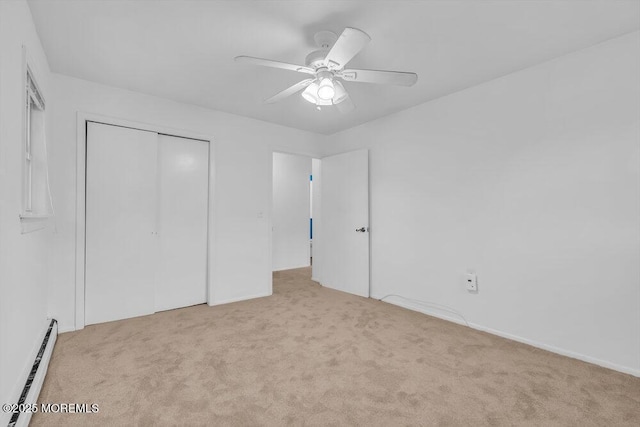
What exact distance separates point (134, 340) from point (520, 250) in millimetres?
3486

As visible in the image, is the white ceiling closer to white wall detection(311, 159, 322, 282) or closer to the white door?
the white door

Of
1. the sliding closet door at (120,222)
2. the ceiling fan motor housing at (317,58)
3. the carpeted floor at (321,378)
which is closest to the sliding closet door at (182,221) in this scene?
the sliding closet door at (120,222)

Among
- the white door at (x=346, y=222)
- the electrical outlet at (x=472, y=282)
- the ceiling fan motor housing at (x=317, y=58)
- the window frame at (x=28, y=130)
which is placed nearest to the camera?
the window frame at (x=28, y=130)

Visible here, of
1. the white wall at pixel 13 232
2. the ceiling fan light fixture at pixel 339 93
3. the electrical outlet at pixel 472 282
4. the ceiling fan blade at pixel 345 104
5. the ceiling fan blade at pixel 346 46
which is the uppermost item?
the ceiling fan blade at pixel 346 46

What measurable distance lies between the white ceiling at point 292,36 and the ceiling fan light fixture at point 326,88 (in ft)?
1.14

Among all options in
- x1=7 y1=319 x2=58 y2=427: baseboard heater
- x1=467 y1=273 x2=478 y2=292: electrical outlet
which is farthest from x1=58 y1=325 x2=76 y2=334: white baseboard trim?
x1=467 y1=273 x2=478 y2=292: electrical outlet

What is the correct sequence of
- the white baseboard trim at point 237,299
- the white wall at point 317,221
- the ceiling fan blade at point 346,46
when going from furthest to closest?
the white wall at point 317,221
the white baseboard trim at point 237,299
the ceiling fan blade at point 346,46

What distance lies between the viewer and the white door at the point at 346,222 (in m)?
3.91

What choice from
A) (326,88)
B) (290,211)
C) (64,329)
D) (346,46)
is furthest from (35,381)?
(290,211)

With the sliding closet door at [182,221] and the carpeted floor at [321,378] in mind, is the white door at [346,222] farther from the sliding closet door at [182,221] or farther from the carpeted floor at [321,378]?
the sliding closet door at [182,221]

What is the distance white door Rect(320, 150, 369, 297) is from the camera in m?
3.91

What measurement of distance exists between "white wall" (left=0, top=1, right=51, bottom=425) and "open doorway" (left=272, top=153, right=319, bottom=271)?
4.09 metres

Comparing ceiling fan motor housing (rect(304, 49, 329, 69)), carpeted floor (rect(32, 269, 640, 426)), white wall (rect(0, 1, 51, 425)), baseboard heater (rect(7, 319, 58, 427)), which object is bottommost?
carpeted floor (rect(32, 269, 640, 426))

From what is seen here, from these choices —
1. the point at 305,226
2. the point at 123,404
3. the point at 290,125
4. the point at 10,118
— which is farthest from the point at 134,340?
the point at 305,226
